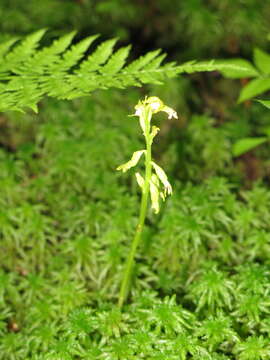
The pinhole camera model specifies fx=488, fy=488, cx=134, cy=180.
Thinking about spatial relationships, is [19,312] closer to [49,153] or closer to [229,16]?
[49,153]

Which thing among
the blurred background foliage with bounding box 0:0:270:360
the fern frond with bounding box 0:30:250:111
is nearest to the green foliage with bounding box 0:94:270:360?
the blurred background foliage with bounding box 0:0:270:360

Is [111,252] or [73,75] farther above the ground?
[73,75]

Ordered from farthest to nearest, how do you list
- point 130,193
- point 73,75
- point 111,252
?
point 130,193, point 111,252, point 73,75

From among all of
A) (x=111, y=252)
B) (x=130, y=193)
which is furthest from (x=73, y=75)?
(x=130, y=193)

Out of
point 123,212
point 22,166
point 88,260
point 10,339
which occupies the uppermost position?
point 22,166

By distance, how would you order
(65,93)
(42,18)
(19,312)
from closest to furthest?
(65,93) < (19,312) < (42,18)

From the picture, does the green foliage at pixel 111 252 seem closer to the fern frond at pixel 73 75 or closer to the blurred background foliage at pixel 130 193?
the blurred background foliage at pixel 130 193

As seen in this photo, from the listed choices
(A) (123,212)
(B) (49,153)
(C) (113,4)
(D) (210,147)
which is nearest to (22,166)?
(B) (49,153)

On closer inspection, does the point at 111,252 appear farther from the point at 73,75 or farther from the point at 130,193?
the point at 73,75

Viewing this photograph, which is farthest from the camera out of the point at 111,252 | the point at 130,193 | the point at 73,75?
the point at 130,193

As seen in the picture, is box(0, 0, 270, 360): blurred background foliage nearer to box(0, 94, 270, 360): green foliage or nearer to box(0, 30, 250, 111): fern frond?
box(0, 94, 270, 360): green foliage

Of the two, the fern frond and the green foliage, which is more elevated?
the fern frond
